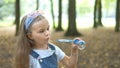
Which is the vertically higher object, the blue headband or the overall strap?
the blue headband

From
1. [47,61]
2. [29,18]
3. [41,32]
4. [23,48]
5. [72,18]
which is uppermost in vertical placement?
[29,18]

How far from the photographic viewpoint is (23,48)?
10.5 ft

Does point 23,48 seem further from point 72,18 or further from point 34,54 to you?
point 72,18

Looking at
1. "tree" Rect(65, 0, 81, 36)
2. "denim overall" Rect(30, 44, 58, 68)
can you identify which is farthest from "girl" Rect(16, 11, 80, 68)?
"tree" Rect(65, 0, 81, 36)

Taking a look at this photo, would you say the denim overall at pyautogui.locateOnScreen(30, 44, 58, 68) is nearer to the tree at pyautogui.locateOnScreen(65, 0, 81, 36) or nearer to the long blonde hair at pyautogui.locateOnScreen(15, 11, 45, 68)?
the long blonde hair at pyautogui.locateOnScreen(15, 11, 45, 68)

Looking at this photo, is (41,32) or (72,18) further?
(72,18)

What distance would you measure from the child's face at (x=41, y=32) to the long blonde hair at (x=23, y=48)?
50 mm

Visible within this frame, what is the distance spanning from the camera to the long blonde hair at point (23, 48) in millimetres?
3162

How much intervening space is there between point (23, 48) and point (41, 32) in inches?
8.6

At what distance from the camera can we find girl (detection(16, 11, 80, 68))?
Answer: 124 inches

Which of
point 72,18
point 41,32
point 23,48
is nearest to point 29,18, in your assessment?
point 41,32

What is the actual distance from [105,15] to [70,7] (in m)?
63.4

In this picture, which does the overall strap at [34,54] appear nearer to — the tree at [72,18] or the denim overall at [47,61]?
the denim overall at [47,61]

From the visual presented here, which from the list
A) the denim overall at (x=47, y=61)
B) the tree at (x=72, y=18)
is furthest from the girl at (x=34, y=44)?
the tree at (x=72, y=18)
